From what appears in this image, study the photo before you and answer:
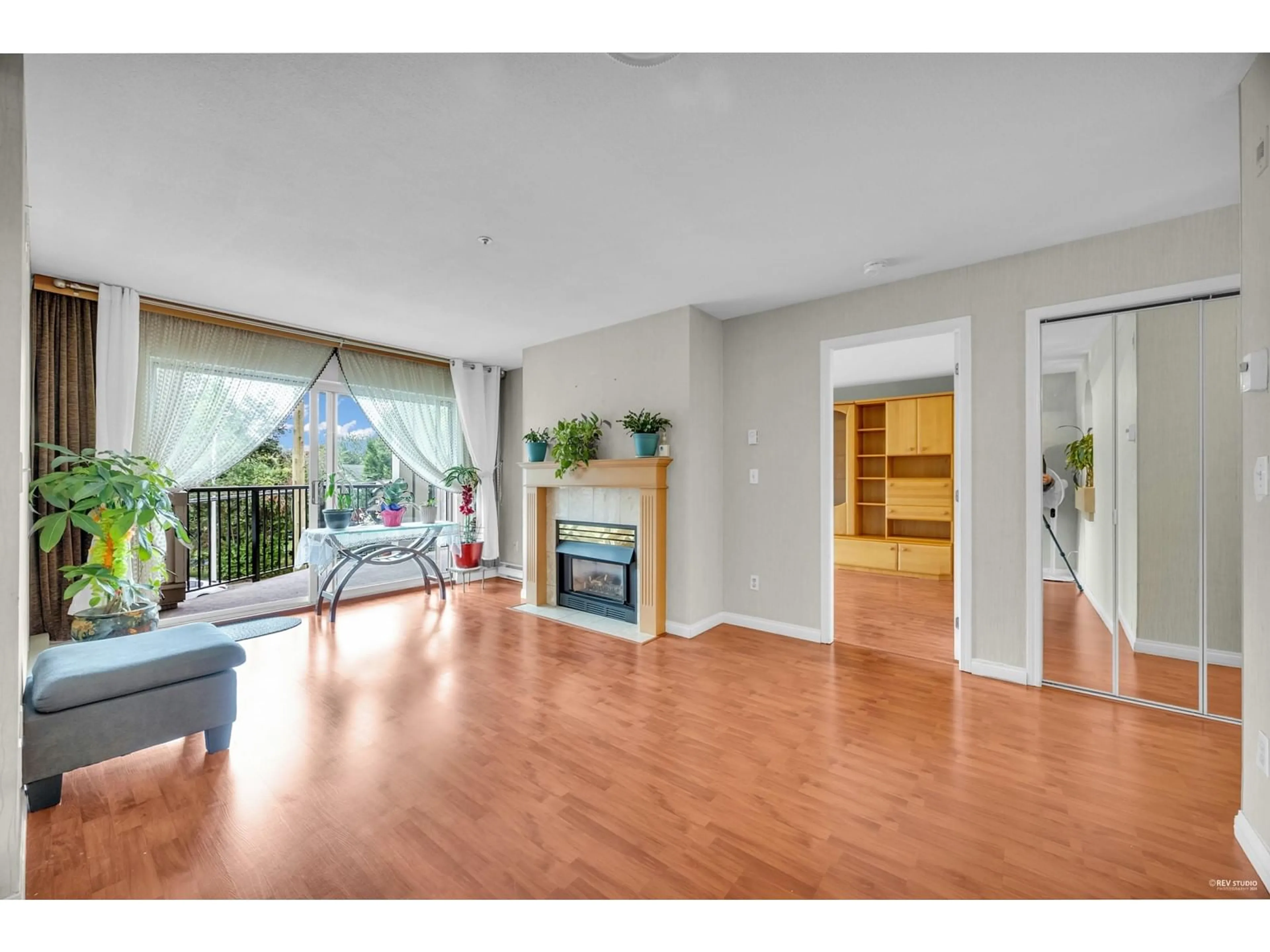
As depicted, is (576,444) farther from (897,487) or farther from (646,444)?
(897,487)

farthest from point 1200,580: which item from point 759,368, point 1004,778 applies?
point 759,368

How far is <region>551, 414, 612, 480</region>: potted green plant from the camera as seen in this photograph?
13.8ft

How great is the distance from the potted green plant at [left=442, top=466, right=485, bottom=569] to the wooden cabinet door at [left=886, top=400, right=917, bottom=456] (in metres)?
5.04

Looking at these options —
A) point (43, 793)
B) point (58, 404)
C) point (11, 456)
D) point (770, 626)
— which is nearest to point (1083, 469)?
point (770, 626)

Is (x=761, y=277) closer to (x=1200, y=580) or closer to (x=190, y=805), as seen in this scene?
(x=1200, y=580)

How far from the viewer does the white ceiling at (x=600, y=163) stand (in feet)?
5.26

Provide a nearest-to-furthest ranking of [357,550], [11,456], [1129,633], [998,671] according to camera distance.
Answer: [11,456], [1129,633], [998,671], [357,550]

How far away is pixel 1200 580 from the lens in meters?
2.49

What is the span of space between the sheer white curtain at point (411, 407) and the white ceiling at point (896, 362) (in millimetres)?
3985

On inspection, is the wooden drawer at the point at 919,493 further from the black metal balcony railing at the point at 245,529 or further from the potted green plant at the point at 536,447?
the black metal balcony railing at the point at 245,529

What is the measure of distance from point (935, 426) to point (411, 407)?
5.97m

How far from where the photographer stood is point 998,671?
2963 millimetres

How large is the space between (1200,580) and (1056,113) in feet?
7.47

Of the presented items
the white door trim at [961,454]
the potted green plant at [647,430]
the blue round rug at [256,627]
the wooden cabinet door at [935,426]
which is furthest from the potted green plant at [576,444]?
the wooden cabinet door at [935,426]
